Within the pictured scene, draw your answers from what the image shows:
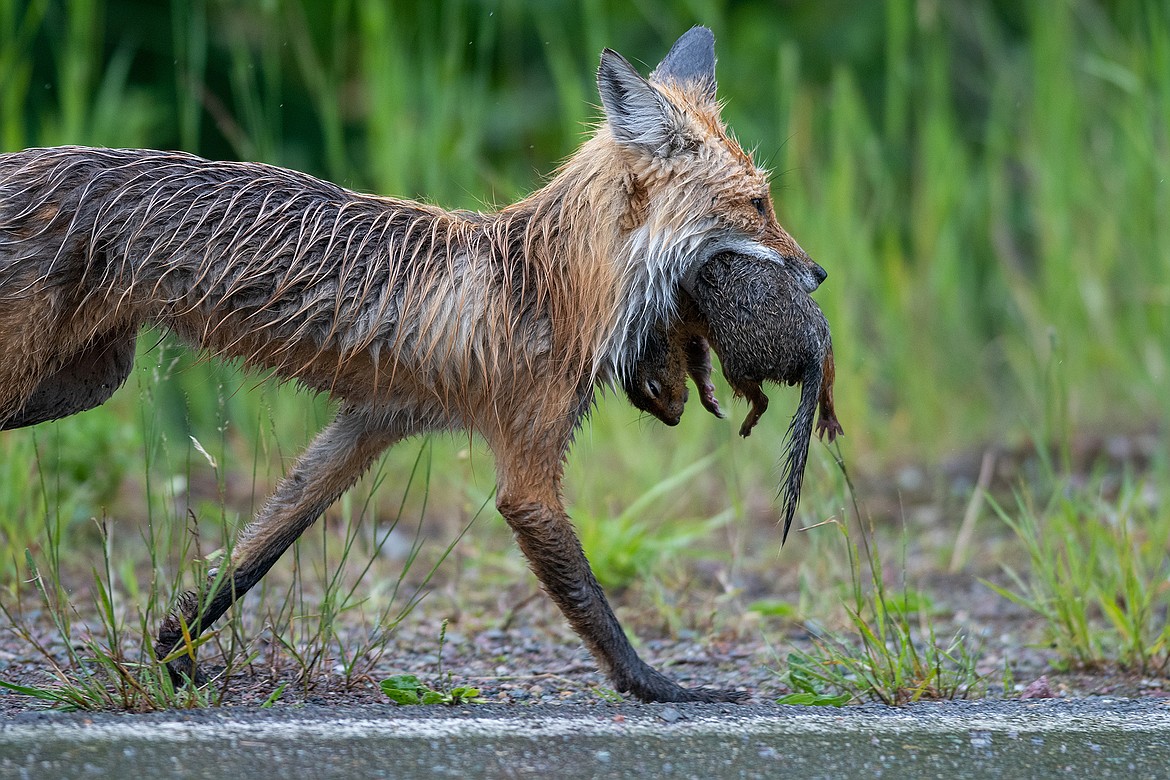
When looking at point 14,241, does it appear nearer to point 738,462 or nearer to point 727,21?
point 738,462

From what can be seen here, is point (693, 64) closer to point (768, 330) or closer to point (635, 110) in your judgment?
point (635, 110)

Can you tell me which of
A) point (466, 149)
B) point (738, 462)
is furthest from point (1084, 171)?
point (466, 149)

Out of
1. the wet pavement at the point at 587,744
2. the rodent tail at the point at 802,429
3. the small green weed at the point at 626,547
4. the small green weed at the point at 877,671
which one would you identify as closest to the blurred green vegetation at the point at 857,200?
the small green weed at the point at 626,547

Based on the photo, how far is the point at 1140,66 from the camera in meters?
6.80

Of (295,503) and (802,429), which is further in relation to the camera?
(295,503)

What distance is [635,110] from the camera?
12.5ft

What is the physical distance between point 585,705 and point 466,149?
12.6ft

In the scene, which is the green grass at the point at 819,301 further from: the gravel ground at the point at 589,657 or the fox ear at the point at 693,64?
the fox ear at the point at 693,64

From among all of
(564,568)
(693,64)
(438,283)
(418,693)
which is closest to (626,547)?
(564,568)

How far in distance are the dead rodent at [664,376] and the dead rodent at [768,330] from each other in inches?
6.4

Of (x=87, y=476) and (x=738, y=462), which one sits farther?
(x=738, y=462)

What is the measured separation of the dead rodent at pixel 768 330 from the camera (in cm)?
375

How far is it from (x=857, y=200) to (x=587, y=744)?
19.0 ft

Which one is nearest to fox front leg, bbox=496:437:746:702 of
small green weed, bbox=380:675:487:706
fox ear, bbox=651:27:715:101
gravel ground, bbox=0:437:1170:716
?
gravel ground, bbox=0:437:1170:716
